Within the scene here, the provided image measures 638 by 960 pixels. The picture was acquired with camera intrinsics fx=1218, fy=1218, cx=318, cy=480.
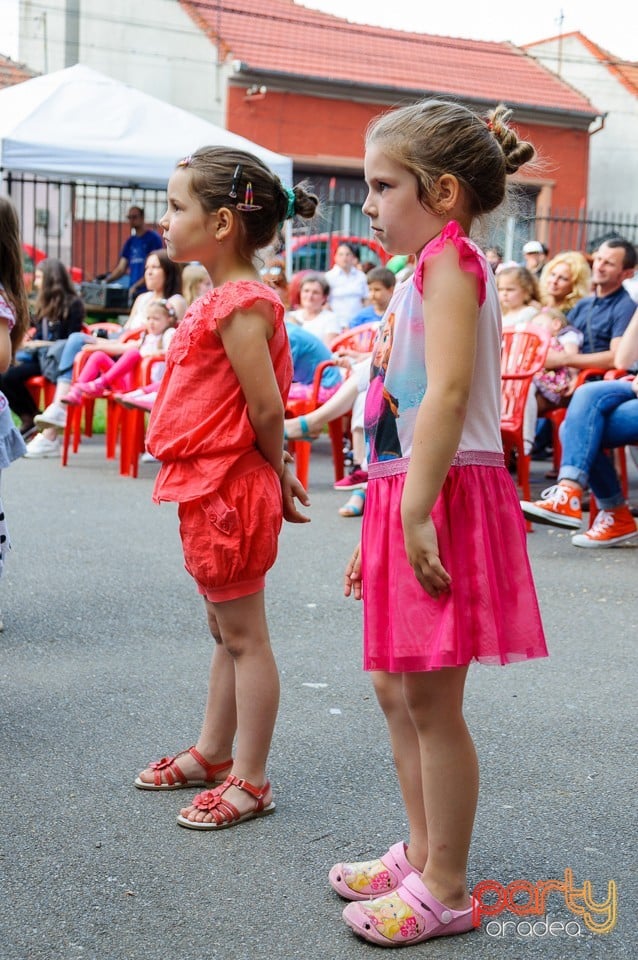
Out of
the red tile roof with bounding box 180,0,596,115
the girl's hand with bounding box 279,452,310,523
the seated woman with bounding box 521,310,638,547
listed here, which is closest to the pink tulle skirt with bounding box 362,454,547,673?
the girl's hand with bounding box 279,452,310,523

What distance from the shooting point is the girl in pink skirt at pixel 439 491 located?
213 cm

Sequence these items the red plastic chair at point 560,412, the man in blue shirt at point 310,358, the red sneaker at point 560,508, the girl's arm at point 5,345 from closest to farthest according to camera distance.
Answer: the girl's arm at point 5,345 → the red sneaker at point 560,508 → the red plastic chair at point 560,412 → the man in blue shirt at point 310,358

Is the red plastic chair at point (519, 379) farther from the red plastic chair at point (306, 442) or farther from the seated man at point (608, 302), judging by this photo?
the red plastic chair at point (306, 442)

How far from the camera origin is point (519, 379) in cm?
689

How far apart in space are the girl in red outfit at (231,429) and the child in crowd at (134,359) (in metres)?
5.67

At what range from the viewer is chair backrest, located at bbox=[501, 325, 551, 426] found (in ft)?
22.2

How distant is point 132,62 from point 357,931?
27759mm

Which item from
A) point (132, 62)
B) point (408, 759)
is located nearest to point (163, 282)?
point (408, 759)

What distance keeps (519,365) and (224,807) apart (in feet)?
15.8

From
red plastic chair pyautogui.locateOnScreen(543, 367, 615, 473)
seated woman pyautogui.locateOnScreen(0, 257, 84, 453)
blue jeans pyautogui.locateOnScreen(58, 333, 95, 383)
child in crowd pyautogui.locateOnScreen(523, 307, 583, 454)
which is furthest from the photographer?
seated woman pyautogui.locateOnScreen(0, 257, 84, 453)

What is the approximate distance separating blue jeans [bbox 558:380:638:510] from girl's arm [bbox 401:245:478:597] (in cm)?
409

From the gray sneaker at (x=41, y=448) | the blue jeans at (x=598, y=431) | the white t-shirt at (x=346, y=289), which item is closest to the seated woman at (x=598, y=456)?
the blue jeans at (x=598, y=431)

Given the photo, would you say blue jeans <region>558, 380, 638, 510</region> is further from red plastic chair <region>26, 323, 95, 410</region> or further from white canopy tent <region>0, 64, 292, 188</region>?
white canopy tent <region>0, 64, 292, 188</region>

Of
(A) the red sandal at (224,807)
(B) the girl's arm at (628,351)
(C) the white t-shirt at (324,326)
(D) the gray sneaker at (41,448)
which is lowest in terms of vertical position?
(D) the gray sneaker at (41,448)
